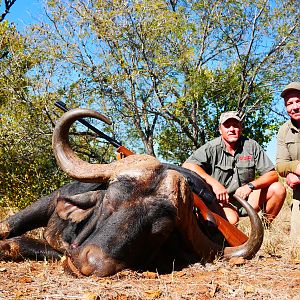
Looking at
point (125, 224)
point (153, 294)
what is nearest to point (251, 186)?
point (125, 224)

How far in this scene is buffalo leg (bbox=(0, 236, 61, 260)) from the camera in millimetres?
4523

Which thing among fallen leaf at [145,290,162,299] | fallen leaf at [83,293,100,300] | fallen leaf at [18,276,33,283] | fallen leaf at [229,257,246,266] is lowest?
fallen leaf at [145,290,162,299]

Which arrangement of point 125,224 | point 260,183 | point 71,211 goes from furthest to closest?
1. point 260,183
2. point 71,211
3. point 125,224

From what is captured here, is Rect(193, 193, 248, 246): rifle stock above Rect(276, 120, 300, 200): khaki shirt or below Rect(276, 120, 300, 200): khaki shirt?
below

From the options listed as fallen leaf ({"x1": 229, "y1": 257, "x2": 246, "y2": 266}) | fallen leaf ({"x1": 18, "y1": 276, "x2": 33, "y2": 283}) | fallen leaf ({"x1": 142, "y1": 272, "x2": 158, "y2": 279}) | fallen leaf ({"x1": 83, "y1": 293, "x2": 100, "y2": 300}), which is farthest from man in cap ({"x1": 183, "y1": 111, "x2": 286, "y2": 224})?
fallen leaf ({"x1": 83, "y1": 293, "x2": 100, "y2": 300})

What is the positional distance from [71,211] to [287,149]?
3208 mm

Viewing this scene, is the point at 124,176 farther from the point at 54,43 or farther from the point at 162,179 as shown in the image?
the point at 54,43

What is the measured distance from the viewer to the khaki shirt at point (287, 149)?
6.09 metres

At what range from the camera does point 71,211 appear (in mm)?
4125

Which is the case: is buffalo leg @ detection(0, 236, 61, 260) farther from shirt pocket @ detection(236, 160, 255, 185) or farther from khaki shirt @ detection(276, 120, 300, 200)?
khaki shirt @ detection(276, 120, 300, 200)

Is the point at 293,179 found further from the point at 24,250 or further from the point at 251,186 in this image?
the point at 24,250

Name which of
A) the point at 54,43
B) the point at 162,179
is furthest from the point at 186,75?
the point at 162,179

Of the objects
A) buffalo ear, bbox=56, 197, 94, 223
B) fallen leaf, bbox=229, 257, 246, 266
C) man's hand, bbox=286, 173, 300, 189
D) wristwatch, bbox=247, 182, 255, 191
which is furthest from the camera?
wristwatch, bbox=247, 182, 255, 191

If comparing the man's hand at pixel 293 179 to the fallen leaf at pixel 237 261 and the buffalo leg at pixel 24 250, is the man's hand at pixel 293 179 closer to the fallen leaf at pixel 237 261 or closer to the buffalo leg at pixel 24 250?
the fallen leaf at pixel 237 261
